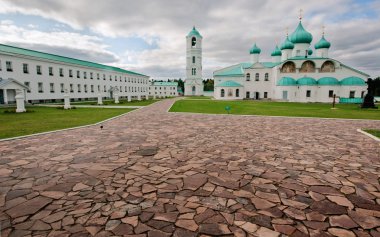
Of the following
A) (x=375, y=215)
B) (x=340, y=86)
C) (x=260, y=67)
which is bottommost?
(x=375, y=215)

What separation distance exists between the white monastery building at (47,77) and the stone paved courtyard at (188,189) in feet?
59.0

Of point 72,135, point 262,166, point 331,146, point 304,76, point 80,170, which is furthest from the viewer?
point 304,76

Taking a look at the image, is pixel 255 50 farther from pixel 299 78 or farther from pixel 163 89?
pixel 163 89

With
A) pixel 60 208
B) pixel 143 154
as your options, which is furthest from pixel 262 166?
pixel 60 208

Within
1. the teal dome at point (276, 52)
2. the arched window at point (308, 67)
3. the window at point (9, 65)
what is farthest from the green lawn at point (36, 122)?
the teal dome at point (276, 52)

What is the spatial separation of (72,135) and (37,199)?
5769 millimetres

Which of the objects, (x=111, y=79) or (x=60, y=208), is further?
(x=111, y=79)

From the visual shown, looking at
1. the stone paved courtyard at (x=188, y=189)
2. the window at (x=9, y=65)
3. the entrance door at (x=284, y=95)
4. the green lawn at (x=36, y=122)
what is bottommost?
the stone paved courtyard at (x=188, y=189)

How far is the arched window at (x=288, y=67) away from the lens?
45031 mm

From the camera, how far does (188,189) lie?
4113 millimetres

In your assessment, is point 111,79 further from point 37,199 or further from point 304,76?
point 37,199

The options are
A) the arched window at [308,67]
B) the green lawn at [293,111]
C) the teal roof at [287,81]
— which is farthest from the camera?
the arched window at [308,67]

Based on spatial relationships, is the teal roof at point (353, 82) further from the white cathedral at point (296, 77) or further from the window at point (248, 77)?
the window at point (248, 77)

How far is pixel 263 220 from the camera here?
124 inches
